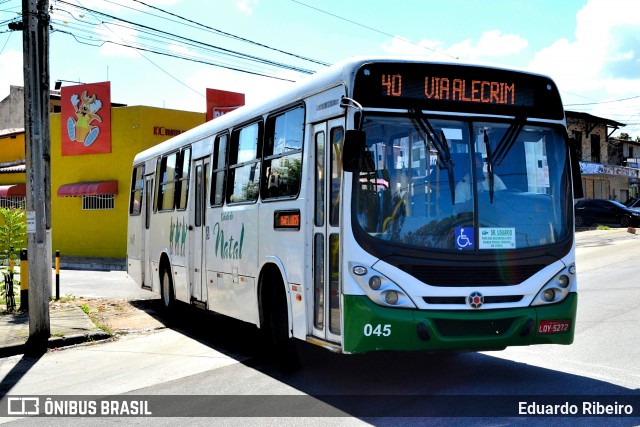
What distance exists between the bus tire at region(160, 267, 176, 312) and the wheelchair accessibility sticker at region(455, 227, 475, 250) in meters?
7.82

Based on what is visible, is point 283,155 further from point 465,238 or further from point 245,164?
point 465,238

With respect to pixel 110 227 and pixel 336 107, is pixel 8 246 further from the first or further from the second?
pixel 110 227

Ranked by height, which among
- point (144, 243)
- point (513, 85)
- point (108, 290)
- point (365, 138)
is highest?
point (513, 85)

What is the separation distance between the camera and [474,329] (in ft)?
24.1

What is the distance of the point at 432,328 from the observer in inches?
284

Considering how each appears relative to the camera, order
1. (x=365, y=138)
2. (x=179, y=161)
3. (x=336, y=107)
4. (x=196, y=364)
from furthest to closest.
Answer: (x=179, y=161), (x=196, y=364), (x=336, y=107), (x=365, y=138)

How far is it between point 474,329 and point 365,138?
6.74 ft

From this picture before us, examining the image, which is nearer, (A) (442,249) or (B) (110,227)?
(A) (442,249)

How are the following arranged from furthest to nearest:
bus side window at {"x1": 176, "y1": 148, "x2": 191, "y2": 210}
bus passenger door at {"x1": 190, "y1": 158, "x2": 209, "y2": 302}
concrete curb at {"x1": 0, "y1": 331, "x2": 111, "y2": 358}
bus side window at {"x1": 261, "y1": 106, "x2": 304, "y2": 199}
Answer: bus side window at {"x1": 176, "y1": 148, "x2": 191, "y2": 210}
bus passenger door at {"x1": 190, "y1": 158, "x2": 209, "y2": 302}
concrete curb at {"x1": 0, "y1": 331, "x2": 111, "y2": 358}
bus side window at {"x1": 261, "y1": 106, "x2": 304, "y2": 199}

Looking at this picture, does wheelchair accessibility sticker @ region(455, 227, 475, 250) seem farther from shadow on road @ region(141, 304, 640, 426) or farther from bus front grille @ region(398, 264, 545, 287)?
shadow on road @ region(141, 304, 640, 426)

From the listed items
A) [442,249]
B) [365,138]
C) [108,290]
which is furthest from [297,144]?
[108,290]

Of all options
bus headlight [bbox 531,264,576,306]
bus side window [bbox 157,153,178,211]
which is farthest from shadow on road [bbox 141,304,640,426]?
bus side window [bbox 157,153,178,211]

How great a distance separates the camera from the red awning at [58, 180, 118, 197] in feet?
103

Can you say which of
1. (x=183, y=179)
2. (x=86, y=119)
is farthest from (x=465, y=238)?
(x=86, y=119)
